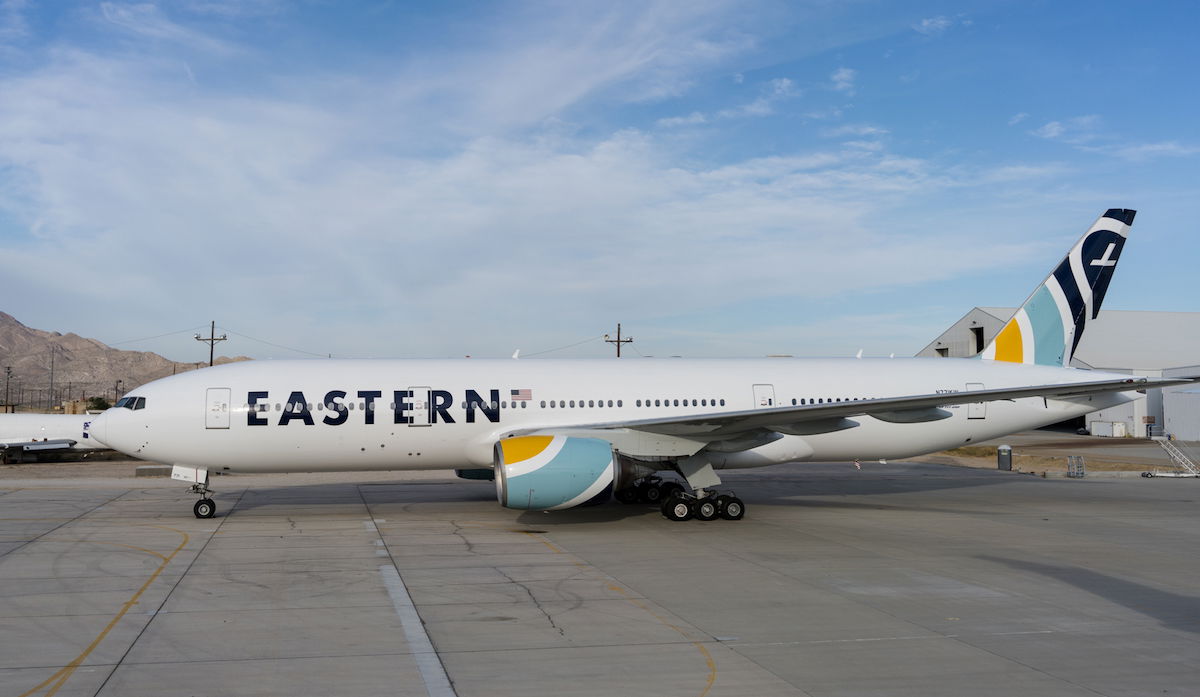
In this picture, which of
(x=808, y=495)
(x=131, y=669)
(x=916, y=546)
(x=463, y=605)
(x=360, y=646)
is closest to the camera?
(x=131, y=669)

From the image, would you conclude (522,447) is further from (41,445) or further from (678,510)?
(41,445)

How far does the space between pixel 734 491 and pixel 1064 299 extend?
978 cm

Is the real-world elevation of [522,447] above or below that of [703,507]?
above

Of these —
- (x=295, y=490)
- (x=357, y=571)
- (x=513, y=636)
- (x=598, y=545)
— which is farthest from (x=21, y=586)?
(x=295, y=490)

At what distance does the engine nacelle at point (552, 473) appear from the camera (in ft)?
50.2

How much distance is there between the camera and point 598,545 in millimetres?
14633

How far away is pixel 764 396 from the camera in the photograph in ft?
63.8

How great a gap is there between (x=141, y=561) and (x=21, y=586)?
1.92m

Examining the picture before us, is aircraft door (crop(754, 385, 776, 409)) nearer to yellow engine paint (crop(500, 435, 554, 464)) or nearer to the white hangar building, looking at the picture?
yellow engine paint (crop(500, 435, 554, 464))

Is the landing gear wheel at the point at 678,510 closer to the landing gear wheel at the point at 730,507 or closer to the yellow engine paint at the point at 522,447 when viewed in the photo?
the landing gear wheel at the point at 730,507

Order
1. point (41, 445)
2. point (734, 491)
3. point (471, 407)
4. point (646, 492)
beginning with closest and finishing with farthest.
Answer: point (471, 407) → point (646, 492) → point (734, 491) → point (41, 445)

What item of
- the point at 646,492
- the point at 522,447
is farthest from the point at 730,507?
the point at 522,447

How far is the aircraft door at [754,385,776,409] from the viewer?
19.4 meters

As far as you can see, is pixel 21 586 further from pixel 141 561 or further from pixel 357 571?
pixel 357 571
